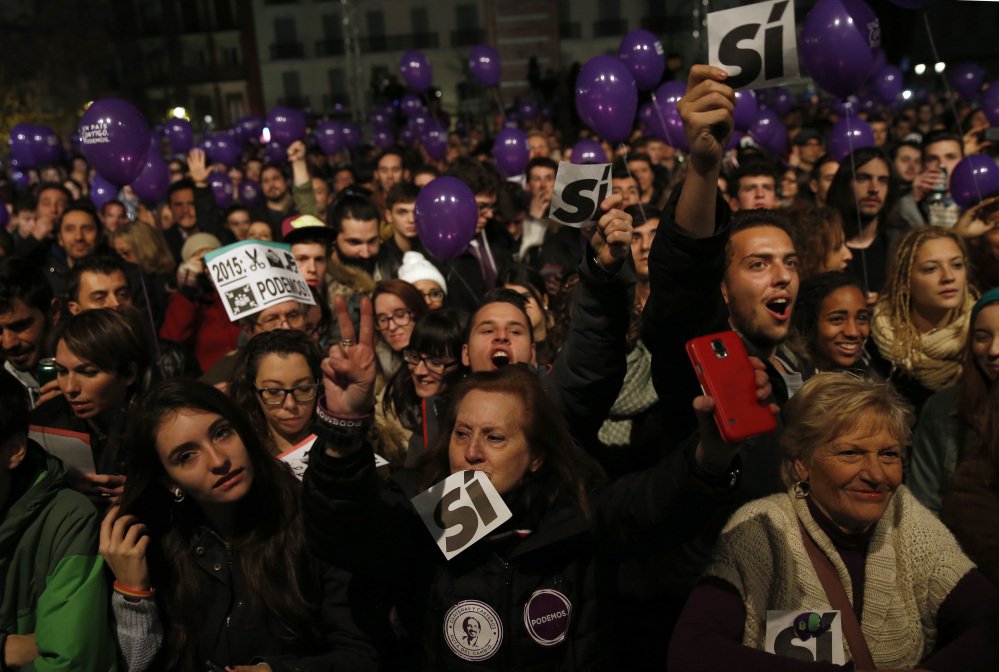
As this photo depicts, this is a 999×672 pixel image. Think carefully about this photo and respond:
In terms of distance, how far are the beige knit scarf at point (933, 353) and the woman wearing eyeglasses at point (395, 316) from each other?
2.07 m

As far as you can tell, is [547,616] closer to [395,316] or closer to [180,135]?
[395,316]

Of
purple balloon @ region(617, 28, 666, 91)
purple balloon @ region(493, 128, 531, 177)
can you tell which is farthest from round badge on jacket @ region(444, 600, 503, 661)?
purple balloon @ region(493, 128, 531, 177)

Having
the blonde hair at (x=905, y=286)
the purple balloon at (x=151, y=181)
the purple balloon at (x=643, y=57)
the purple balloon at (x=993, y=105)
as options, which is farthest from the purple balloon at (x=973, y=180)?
the purple balloon at (x=151, y=181)

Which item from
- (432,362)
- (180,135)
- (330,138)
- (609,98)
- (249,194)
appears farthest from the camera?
(180,135)

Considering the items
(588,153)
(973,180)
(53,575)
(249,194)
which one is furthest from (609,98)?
(249,194)

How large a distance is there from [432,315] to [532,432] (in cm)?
143

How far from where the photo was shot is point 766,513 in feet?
7.05

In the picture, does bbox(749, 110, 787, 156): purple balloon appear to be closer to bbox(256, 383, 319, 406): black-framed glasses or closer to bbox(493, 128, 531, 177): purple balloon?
bbox(493, 128, 531, 177): purple balloon

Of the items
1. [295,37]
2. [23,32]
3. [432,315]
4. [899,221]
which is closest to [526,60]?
[295,37]

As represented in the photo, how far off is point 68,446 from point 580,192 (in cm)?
178

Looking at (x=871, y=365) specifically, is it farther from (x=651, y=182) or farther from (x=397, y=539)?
(x=651, y=182)

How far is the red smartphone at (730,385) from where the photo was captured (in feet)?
5.22

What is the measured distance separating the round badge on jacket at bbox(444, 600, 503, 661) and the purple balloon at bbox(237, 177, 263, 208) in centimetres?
839

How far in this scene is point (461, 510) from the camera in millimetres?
1974
